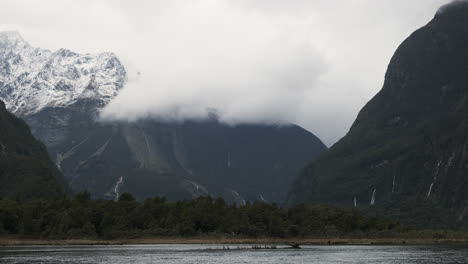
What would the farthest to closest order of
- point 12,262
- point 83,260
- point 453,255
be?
point 453,255, point 83,260, point 12,262

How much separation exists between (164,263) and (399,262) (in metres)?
55.1

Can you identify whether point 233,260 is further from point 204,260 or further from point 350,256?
point 350,256

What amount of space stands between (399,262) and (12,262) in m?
89.7

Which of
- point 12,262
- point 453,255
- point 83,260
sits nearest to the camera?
point 12,262

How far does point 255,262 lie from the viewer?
17525 centimetres

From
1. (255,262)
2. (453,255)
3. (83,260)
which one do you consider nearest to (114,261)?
(83,260)

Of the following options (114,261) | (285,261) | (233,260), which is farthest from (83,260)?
(285,261)

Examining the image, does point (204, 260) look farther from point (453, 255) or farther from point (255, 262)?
point (453, 255)

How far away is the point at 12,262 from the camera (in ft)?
547

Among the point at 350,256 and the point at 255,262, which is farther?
the point at 350,256

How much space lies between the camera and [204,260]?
181 m

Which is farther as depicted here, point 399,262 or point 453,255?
point 453,255

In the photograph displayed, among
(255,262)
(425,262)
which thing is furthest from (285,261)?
(425,262)

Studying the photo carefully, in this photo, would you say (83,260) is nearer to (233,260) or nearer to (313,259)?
(233,260)
